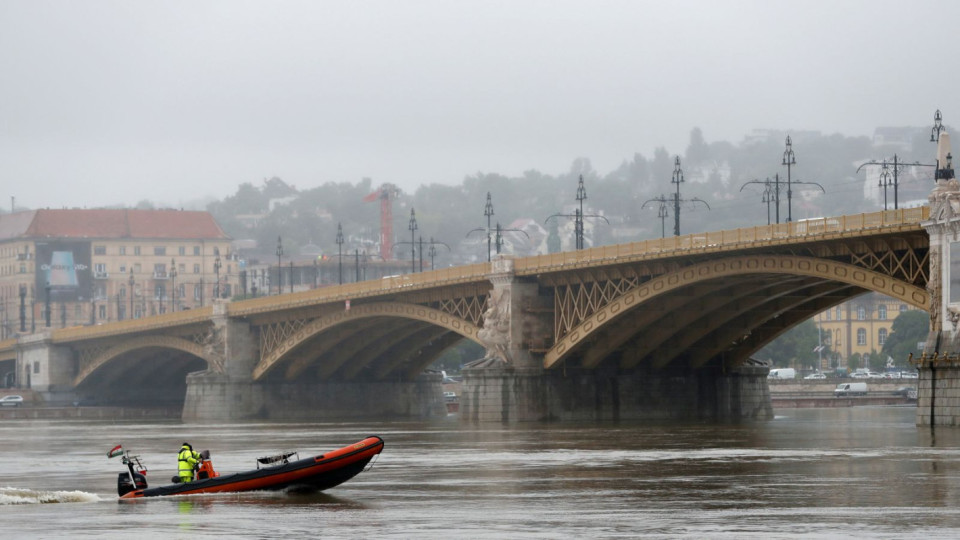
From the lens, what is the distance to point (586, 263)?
95.1m

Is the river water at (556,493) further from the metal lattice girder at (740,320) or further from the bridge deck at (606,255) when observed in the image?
the metal lattice girder at (740,320)

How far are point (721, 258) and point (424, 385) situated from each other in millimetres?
56968

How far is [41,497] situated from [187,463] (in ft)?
12.2

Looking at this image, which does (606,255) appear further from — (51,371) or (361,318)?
(51,371)

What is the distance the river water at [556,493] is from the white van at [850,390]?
82874 millimetres

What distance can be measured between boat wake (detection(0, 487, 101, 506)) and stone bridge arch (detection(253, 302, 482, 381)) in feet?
194

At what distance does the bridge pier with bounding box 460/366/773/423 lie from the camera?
331 feet

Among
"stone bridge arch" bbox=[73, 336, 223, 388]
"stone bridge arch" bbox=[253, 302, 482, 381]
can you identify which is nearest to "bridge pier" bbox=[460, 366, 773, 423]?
"stone bridge arch" bbox=[253, 302, 482, 381]

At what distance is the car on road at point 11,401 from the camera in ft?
545

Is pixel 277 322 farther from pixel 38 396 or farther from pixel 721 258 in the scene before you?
pixel 721 258

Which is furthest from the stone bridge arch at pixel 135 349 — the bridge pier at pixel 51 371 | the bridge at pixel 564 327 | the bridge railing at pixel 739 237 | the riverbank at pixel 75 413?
the bridge railing at pixel 739 237

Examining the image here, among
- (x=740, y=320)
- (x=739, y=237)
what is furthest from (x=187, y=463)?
(x=740, y=320)

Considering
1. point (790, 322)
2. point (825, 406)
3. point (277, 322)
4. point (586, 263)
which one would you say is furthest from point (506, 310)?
point (825, 406)

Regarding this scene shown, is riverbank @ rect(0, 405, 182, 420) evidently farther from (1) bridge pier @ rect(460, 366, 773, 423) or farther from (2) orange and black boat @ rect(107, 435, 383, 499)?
(2) orange and black boat @ rect(107, 435, 383, 499)
